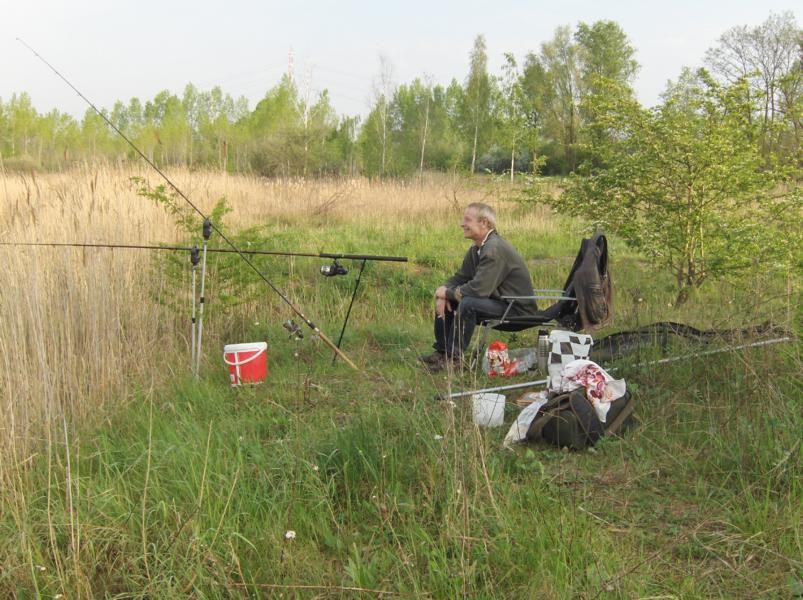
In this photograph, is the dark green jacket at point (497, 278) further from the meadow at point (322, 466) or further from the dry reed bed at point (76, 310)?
the dry reed bed at point (76, 310)

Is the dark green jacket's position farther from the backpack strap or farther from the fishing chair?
the backpack strap

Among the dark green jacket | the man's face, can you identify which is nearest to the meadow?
the dark green jacket

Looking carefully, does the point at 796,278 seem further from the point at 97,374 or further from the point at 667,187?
the point at 97,374

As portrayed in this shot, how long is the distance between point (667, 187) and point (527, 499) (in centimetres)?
390

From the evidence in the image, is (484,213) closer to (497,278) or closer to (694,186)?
(497,278)

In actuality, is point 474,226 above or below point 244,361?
above

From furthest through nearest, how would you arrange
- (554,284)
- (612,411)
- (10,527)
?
1. (554,284)
2. (612,411)
3. (10,527)

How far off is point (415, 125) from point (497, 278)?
28.1 metres

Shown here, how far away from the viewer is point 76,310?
12.7 ft

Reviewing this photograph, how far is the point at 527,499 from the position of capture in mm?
2570

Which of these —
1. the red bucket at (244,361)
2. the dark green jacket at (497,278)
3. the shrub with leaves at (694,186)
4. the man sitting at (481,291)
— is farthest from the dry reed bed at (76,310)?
the shrub with leaves at (694,186)

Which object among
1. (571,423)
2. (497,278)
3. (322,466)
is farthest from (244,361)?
(571,423)

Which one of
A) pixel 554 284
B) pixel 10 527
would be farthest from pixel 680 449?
pixel 554 284

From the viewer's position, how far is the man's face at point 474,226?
4809 mm
